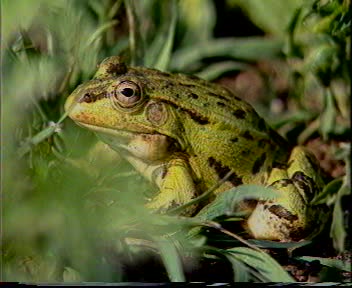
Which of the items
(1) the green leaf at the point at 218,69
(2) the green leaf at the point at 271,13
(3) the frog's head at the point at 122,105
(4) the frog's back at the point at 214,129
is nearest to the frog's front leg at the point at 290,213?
(4) the frog's back at the point at 214,129

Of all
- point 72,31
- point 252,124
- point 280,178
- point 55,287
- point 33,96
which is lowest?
point 55,287

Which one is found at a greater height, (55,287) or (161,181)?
(161,181)

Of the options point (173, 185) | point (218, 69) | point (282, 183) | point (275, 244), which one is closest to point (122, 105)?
point (173, 185)

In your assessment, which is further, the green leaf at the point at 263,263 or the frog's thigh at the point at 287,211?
the frog's thigh at the point at 287,211

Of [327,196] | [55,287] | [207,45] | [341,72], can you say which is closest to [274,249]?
[327,196]

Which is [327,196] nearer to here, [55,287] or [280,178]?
[280,178]

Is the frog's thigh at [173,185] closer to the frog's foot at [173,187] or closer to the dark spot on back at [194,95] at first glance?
the frog's foot at [173,187]
